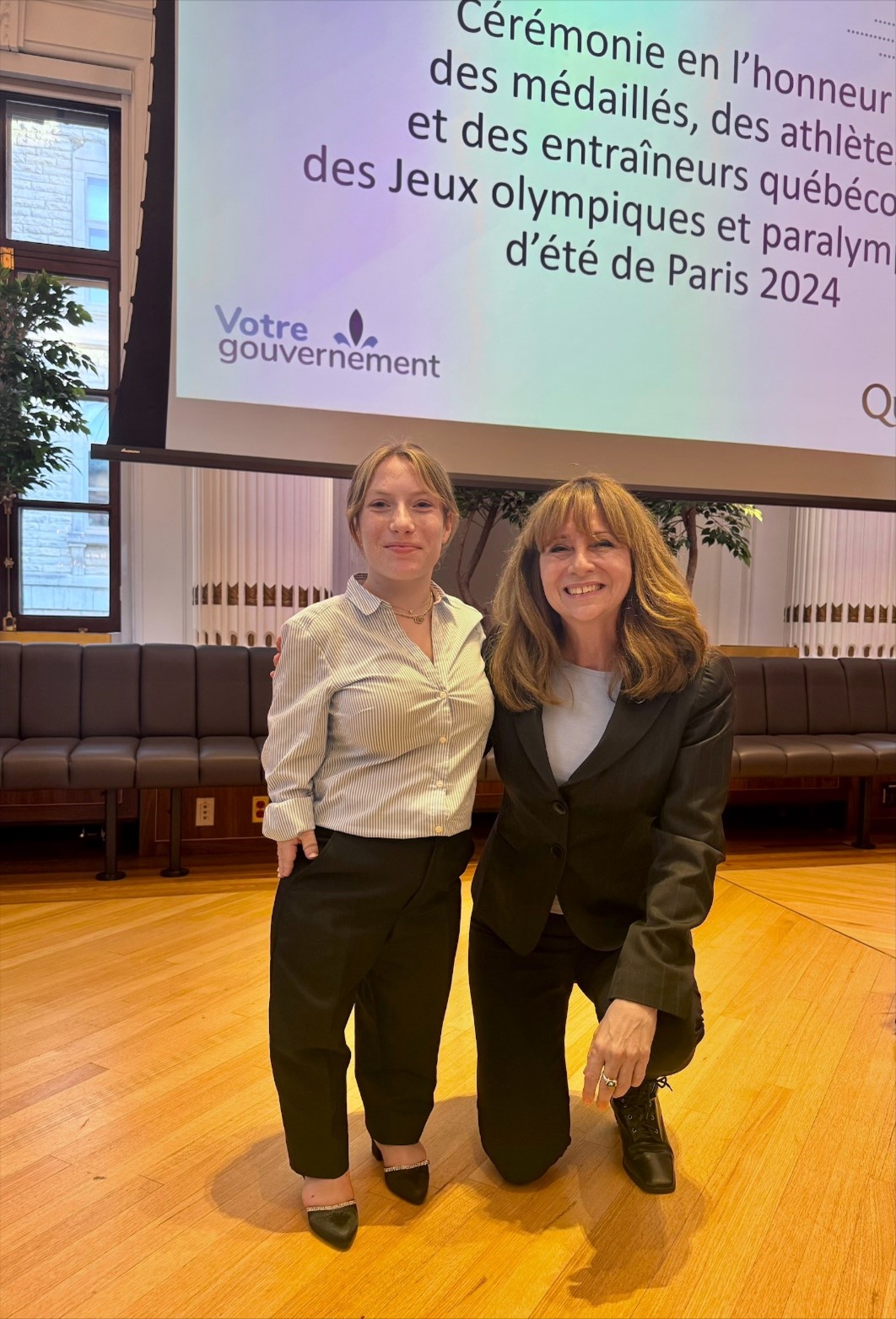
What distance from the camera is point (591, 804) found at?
1521 millimetres

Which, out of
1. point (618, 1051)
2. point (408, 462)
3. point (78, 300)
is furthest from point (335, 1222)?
point (78, 300)

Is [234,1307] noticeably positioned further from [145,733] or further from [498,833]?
[145,733]

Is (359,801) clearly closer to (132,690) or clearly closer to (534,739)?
(534,739)

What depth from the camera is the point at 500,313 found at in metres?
2.93

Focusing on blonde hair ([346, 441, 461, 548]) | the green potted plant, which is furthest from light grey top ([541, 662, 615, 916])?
the green potted plant

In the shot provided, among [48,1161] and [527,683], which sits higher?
[527,683]

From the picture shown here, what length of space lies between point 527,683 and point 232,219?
2003 millimetres

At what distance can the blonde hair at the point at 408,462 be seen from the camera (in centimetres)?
147

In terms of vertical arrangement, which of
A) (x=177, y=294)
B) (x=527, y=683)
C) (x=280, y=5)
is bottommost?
(x=527, y=683)

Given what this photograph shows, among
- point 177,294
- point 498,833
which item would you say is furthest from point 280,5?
point 498,833

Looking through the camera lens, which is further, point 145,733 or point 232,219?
point 145,733

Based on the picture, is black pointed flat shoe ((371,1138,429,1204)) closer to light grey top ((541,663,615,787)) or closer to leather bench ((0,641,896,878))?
light grey top ((541,663,615,787))

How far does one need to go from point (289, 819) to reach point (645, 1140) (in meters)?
0.95

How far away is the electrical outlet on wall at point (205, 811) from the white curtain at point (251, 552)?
988mm
